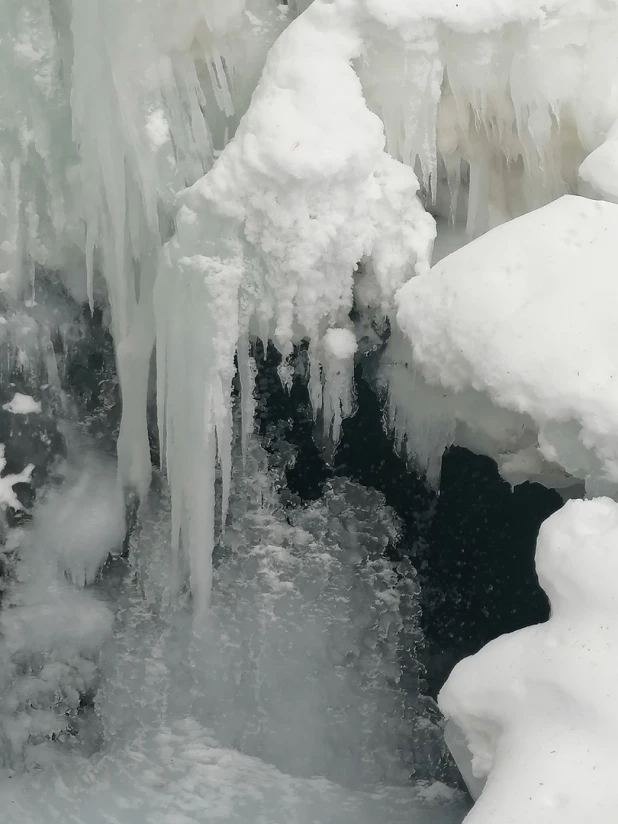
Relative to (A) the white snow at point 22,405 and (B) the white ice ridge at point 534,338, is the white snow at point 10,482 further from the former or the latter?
(B) the white ice ridge at point 534,338

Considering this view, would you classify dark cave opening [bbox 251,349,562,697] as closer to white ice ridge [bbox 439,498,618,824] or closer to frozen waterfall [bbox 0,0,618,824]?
frozen waterfall [bbox 0,0,618,824]

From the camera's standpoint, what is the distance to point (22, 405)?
11.3ft

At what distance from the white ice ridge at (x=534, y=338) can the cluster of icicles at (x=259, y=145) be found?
30 centimetres

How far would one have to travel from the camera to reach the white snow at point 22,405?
11.2 feet

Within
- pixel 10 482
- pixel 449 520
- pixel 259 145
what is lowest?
pixel 449 520

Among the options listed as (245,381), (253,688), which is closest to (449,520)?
(253,688)

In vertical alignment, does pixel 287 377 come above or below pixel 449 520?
above

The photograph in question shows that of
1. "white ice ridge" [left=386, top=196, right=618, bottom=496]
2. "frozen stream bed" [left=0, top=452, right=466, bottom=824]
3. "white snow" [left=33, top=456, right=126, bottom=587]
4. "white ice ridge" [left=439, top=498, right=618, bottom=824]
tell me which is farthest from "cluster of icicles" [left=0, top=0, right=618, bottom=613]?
"white ice ridge" [left=439, top=498, right=618, bottom=824]

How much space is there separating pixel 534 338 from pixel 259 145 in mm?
1135

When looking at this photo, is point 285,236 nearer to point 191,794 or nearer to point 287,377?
point 287,377

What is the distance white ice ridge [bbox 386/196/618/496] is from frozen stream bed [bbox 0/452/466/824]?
133cm

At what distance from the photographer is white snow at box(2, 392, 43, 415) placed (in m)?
3.43

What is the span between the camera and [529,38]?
2621 millimetres

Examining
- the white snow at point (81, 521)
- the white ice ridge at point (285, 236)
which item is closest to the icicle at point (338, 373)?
the white ice ridge at point (285, 236)
